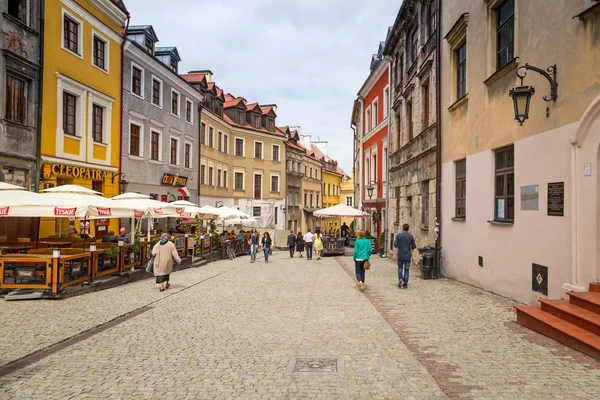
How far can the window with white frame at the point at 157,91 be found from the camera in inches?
1070

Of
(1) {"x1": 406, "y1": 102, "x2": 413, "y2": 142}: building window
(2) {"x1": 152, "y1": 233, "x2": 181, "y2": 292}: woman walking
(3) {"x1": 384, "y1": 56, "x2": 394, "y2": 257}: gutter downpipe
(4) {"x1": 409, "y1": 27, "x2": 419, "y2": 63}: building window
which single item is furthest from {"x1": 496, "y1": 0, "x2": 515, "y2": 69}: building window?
(3) {"x1": 384, "y1": 56, "x2": 394, "y2": 257}: gutter downpipe

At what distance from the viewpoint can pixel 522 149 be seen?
9836 mm

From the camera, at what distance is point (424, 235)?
58.4ft

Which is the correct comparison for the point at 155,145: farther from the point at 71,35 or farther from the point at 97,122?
the point at 71,35

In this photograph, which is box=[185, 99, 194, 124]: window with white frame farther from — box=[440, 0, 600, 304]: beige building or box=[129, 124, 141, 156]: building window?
box=[440, 0, 600, 304]: beige building

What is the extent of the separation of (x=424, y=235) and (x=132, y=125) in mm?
15746

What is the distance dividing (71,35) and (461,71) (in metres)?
15.0

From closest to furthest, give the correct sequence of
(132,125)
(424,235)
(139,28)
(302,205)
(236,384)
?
(236,384) < (424,235) < (132,125) < (139,28) < (302,205)

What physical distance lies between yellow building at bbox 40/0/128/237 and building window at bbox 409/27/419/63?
13.3 meters

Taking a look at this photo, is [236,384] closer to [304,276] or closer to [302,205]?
[304,276]

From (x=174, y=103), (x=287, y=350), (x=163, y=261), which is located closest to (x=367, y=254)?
(x=163, y=261)

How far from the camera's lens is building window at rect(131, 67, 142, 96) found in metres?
24.5

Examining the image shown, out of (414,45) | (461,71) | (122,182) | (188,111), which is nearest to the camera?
(461,71)

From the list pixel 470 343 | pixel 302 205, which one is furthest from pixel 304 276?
pixel 302 205
